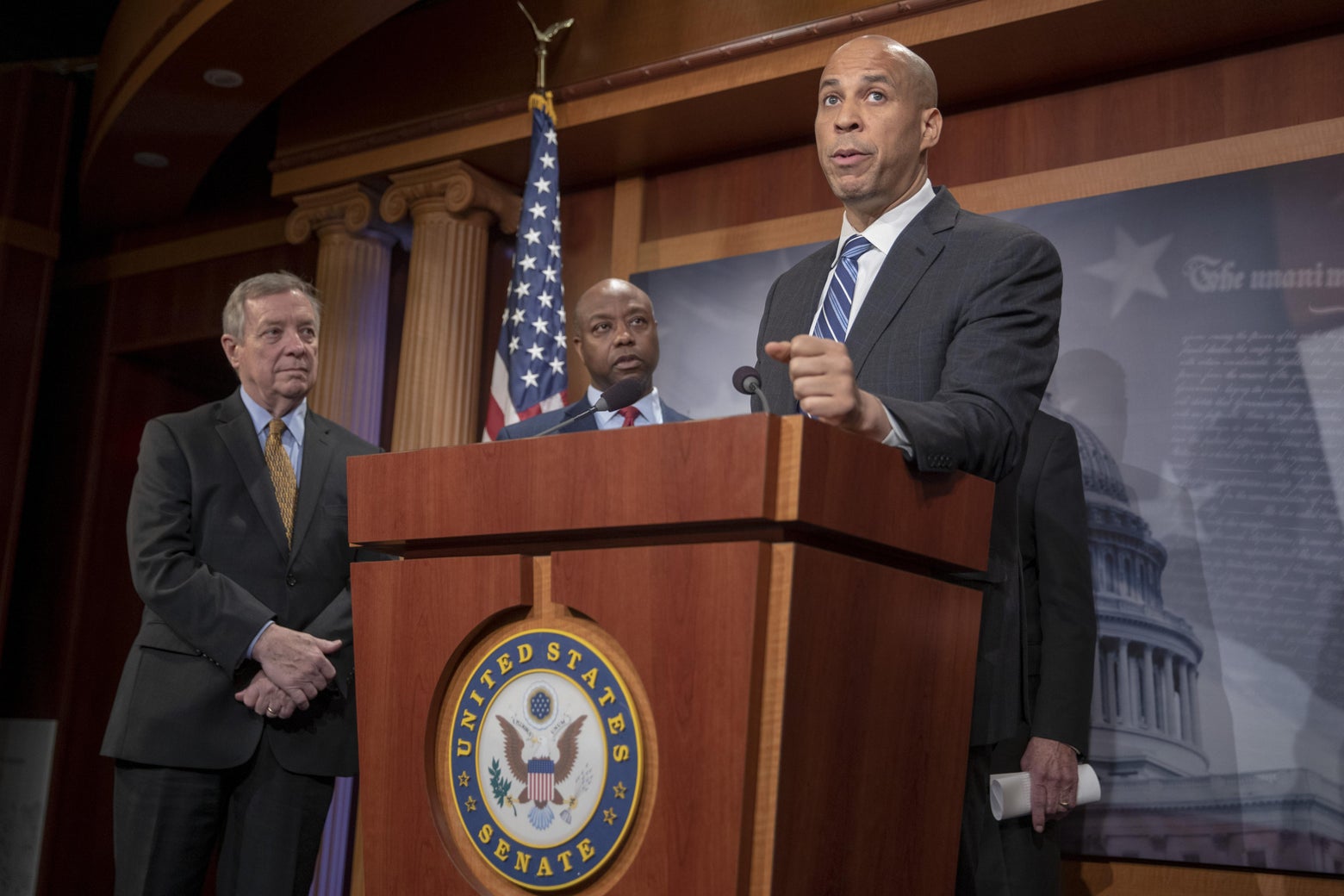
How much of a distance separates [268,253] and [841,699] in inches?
197

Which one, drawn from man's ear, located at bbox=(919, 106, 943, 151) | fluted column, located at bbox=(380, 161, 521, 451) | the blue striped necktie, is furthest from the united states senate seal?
fluted column, located at bbox=(380, 161, 521, 451)

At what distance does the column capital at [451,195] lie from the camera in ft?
15.3

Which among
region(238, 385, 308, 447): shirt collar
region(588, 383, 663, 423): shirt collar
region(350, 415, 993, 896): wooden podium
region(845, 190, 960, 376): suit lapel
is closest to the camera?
region(350, 415, 993, 896): wooden podium

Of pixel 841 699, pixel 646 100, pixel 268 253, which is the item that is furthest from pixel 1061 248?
pixel 268 253

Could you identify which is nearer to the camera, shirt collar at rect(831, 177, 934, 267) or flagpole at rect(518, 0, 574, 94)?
shirt collar at rect(831, 177, 934, 267)

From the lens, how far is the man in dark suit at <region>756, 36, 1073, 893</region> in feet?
4.37

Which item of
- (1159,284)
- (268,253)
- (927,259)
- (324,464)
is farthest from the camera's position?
(268,253)

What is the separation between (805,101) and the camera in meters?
4.14

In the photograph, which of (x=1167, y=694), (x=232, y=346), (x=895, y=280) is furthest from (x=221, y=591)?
(x=1167, y=694)

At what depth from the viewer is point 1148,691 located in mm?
3318

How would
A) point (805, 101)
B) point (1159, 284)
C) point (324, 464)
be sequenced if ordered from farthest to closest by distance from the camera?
point (805, 101)
point (1159, 284)
point (324, 464)

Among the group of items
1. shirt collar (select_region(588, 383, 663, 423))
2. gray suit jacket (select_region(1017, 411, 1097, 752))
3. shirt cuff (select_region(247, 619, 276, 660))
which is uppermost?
shirt collar (select_region(588, 383, 663, 423))

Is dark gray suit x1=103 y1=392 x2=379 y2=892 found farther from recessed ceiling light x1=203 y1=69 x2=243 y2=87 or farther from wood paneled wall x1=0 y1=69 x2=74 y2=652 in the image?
wood paneled wall x1=0 y1=69 x2=74 y2=652

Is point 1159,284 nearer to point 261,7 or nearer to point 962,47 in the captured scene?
point 962,47
